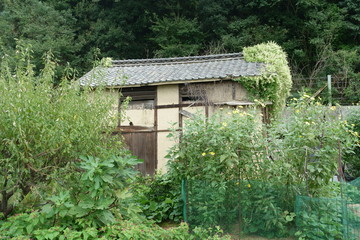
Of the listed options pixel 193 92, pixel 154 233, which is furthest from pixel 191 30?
pixel 154 233

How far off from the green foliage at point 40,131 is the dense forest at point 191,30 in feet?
49.2

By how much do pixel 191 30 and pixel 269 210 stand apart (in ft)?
56.0

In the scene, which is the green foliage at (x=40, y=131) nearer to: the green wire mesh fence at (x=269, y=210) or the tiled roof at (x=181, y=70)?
the green wire mesh fence at (x=269, y=210)

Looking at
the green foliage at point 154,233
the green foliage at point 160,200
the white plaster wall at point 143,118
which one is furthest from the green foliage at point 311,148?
the white plaster wall at point 143,118

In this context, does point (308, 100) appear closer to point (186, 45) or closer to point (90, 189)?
point (90, 189)

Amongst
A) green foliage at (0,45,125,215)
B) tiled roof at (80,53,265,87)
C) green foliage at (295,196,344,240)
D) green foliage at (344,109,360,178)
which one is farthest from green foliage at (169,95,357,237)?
green foliage at (344,109,360,178)

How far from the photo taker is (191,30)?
2116 cm

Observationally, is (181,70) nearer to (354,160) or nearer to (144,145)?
(144,145)

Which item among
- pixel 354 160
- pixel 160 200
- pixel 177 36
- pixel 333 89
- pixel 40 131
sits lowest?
pixel 160 200

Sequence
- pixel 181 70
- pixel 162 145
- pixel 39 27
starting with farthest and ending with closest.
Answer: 1. pixel 39 27
2. pixel 181 70
3. pixel 162 145

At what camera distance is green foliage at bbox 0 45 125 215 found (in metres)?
4.65

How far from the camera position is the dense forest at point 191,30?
764 inches

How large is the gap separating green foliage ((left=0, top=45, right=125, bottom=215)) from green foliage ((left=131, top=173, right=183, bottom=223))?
165cm

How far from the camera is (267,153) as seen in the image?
5.84 meters
